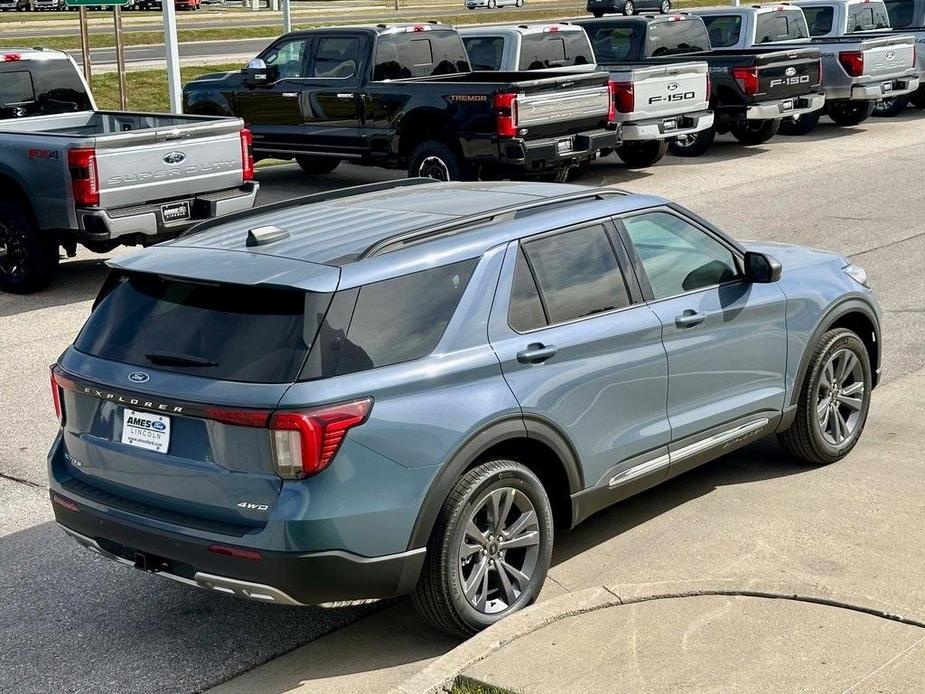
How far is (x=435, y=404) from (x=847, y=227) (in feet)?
31.8

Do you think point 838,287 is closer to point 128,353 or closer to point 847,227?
point 128,353

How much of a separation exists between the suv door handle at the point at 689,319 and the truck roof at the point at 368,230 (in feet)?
1.75

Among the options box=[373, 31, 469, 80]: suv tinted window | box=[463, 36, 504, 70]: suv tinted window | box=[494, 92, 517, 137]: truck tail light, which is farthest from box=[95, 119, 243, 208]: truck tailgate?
box=[463, 36, 504, 70]: suv tinted window

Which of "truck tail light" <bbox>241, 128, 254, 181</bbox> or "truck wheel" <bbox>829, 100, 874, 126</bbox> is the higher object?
"truck tail light" <bbox>241, 128, 254, 181</bbox>

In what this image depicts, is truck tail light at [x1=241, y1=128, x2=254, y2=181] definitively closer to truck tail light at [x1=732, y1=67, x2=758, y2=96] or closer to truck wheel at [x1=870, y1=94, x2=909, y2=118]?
truck tail light at [x1=732, y1=67, x2=758, y2=96]

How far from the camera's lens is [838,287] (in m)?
6.87

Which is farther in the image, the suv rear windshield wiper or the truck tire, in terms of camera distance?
the truck tire

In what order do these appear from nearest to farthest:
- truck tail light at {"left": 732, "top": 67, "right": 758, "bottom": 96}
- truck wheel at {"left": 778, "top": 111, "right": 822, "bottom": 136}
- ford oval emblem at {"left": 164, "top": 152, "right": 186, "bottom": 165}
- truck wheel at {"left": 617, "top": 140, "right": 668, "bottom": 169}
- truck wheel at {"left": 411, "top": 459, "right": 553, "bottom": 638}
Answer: truck wheel at {"left": 411, "top": 459, "right": 553, "bottom": 638} < ford oval emblem at {"left": 164, "top": 152, "right": 186, "bottom": 165} < truck wheel at {"left": 617, "top": 140, "right": 668, "bottom": 169} < truck tail light at {"left": 732, "top": 67, "right": 758, "bottom": 96} < truck wheel at {"left": 778, "top": 111, "right": 822, "bottom": 136}

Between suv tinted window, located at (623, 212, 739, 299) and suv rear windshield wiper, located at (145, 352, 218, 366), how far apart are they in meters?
2.09

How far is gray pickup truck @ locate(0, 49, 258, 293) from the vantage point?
11.1m

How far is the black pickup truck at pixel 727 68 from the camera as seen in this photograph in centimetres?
1859

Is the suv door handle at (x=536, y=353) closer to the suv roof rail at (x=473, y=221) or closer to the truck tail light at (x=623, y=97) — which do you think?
the suv roof rail at (x=473, y=221)

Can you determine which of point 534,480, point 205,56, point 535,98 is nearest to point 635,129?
point 535,98

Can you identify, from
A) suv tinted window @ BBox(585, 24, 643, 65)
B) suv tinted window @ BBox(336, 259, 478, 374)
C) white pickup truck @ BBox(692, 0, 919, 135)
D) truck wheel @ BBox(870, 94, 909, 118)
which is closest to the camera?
suv tinted window @ BBox(336, 259, 478, 374)
